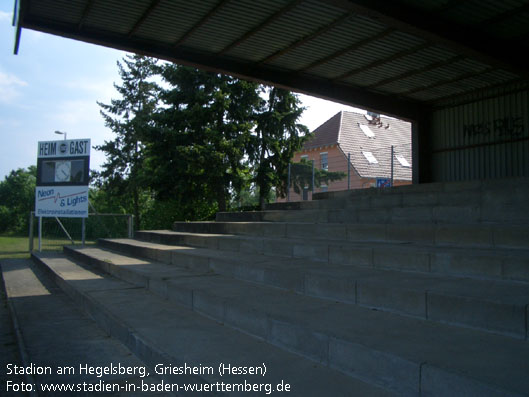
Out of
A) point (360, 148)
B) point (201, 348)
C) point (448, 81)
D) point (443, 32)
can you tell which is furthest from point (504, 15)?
point (360, 148)

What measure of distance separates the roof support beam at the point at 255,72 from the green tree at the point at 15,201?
119ft

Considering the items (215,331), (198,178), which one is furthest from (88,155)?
(215,331)

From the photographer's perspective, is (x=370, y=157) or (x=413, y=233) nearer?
(x=413, y=233)

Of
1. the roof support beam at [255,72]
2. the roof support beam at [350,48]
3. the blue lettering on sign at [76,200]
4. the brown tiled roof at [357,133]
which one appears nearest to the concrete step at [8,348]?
the roof support beam at [255,72]

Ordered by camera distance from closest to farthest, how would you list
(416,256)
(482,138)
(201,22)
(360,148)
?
(416,256) < (201,22) < (482,138) < (360,148)

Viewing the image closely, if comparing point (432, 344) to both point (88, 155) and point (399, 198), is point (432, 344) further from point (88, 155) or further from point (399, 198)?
point (88, 155)

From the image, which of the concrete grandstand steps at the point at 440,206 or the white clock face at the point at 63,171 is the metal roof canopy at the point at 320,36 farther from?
the white clock face at the point at 63,171

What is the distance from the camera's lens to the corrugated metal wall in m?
10.8

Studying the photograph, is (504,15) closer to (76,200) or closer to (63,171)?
(76,200)

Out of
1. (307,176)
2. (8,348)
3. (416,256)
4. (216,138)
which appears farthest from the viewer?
(216,138)

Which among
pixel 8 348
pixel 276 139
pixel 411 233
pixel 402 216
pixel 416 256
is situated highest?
pixel 276 139

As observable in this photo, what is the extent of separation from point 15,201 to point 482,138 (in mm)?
54619

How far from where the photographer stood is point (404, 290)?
3244 mm

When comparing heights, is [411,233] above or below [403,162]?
below
